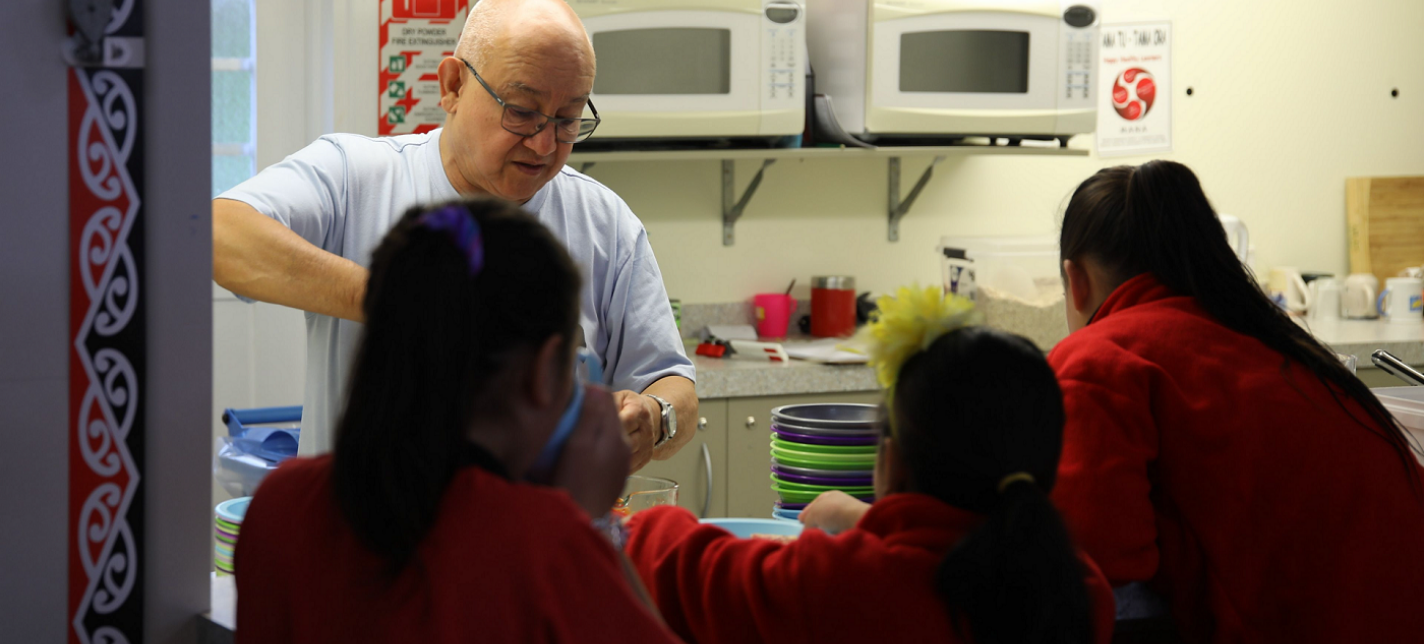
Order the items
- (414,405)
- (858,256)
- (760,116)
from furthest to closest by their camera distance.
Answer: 1. (858,256)
2. (760,116)
3. (414,405)

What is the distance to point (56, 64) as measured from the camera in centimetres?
101

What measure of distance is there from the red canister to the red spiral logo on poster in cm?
116

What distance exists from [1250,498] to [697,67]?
2.06 m

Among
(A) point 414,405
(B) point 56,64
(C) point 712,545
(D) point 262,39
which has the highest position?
(D) point 262,39

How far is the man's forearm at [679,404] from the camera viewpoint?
5.64ft

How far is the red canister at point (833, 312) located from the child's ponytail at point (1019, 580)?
106 inches

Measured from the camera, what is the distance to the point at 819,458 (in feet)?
4.64

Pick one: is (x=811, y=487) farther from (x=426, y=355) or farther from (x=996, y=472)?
(x=426, y=355)

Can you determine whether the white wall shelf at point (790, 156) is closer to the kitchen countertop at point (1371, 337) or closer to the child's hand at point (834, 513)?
the kitchen countertop at point (1371, 337)

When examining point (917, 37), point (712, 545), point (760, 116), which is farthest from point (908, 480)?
point (917, 37)

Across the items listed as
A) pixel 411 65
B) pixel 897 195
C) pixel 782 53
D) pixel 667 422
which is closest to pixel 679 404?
pixel 667 422

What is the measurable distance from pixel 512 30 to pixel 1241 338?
1.00 meters

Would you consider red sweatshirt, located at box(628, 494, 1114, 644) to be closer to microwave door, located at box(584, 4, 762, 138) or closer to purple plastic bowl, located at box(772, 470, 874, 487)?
purple plastic bowl, located at box(772, 470, 874, 487)

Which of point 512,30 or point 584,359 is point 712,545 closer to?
point 584,359
